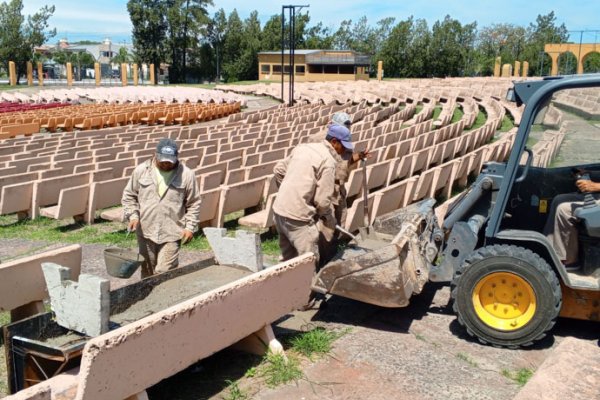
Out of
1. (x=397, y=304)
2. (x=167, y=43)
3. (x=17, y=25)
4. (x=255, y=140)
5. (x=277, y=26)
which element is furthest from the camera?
(x=277, y=26)

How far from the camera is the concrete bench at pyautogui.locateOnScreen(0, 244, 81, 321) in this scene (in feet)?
15.5

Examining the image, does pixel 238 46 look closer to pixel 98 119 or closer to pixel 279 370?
pixel 98 119

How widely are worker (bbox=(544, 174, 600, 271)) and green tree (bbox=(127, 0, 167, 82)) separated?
8193 cm

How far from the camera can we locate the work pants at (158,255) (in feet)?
18.2

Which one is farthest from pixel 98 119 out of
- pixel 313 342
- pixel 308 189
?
pixel 313 342

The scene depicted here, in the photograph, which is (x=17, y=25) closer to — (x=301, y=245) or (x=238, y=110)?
(x=238, y=110)

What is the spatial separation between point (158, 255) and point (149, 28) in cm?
8295

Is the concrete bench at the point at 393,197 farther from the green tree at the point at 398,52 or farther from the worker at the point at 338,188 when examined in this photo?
the green tree at the point at 398,52

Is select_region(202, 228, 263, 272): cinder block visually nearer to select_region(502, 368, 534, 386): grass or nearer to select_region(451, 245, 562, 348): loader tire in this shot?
select_region(451, 245, 562, 348): loader tire

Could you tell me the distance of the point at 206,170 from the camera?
10.4m

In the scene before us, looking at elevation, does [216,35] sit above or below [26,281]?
above

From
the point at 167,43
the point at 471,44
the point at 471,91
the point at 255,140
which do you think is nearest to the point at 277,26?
the point at 167,43

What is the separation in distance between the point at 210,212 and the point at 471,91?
89.6ft

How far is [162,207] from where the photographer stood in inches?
216
